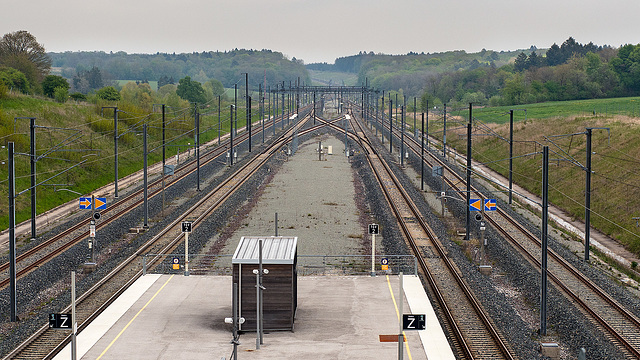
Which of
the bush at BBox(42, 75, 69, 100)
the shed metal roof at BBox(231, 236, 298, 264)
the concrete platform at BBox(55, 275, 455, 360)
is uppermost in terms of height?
the bush at BBox(42, 75, 69, 100)

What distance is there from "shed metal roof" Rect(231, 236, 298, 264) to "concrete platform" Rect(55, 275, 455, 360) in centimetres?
257

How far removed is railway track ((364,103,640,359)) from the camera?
2336 cm

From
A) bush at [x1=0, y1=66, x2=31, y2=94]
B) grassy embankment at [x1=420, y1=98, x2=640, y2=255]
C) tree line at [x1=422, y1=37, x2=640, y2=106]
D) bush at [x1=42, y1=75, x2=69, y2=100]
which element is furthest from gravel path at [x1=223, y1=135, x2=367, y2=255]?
tree line at [x1=422, y1=37, x2=640, y2=106]

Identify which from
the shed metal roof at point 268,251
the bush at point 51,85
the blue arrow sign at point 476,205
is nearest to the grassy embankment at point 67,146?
the bush at point 51,85

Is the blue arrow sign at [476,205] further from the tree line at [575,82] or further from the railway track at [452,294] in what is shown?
the tree line at [575,82]

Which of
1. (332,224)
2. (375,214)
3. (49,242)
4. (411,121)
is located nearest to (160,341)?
(49,242)

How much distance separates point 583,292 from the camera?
92.8 feet

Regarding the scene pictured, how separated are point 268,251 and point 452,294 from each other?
9069 millimetres

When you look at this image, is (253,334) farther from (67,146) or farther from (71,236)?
(67,146)

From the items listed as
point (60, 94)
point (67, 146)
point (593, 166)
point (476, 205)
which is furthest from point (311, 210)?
point (60, 94)

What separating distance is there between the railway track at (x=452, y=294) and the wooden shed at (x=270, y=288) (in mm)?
5914

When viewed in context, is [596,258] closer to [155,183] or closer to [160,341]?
[160,341]

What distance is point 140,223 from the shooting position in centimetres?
4362

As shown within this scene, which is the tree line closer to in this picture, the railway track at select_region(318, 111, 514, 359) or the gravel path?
the gravel path
